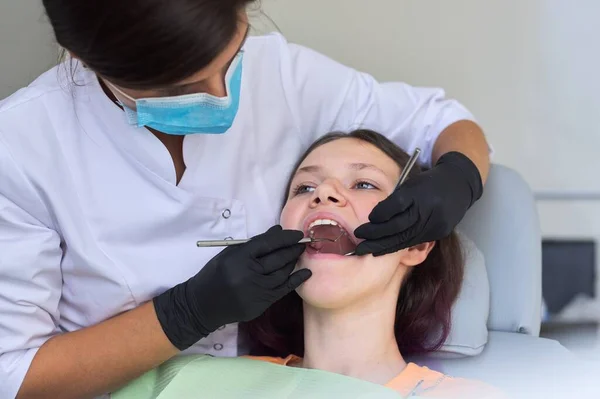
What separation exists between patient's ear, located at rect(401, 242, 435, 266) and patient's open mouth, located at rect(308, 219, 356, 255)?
172 mm

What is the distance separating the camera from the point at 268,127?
1.71 metres

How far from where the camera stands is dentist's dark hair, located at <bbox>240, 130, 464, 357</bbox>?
169 cm

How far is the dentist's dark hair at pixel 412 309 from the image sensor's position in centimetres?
169

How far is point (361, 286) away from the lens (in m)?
1.48

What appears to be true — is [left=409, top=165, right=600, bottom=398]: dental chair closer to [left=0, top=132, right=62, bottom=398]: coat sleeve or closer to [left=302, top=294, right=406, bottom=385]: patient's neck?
[left=302, top=294, right=406, bottom=385]: patient's neck

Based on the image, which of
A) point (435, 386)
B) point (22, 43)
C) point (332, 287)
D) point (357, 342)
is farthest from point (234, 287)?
point (22, 43)

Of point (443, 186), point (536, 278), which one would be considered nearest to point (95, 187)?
point (443, 186)

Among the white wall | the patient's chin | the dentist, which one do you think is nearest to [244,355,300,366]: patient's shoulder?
the dentist

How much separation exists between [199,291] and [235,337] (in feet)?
1.04

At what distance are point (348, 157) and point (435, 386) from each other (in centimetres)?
51

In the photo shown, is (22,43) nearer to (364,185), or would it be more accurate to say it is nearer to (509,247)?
(364,185)

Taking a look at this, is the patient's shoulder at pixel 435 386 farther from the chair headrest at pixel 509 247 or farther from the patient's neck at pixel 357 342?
the chair headrest at pixel 509 247

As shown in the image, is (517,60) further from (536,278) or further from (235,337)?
(235,337)

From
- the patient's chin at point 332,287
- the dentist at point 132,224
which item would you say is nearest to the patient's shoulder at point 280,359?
the dentist at point 132,224
